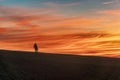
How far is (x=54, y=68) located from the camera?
40281mm

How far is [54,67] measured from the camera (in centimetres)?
4053

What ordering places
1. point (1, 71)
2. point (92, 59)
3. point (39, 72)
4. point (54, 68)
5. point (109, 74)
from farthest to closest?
1. point (92, 59)
2. point (109, 74)
3. point (54, 68)
4. point (39, 72)
5. point (1, 71)

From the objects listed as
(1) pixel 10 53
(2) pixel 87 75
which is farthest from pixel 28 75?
(2) pixel 87 75

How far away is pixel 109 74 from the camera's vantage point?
42875mm

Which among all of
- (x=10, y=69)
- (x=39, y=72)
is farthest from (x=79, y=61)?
(x=10, y=69)

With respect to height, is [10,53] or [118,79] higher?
[10,53]

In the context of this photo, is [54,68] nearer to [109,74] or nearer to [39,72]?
[39,72]

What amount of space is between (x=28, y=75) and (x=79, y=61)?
9.33 meters

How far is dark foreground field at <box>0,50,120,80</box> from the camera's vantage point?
3634 centimetres

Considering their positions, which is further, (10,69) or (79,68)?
(79,68)

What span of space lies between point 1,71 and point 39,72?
13.4 feet

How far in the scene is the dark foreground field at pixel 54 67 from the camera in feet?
119

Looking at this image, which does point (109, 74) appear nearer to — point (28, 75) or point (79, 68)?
point (79, 68)

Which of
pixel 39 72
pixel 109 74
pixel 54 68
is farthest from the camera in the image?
pixel 109 74
